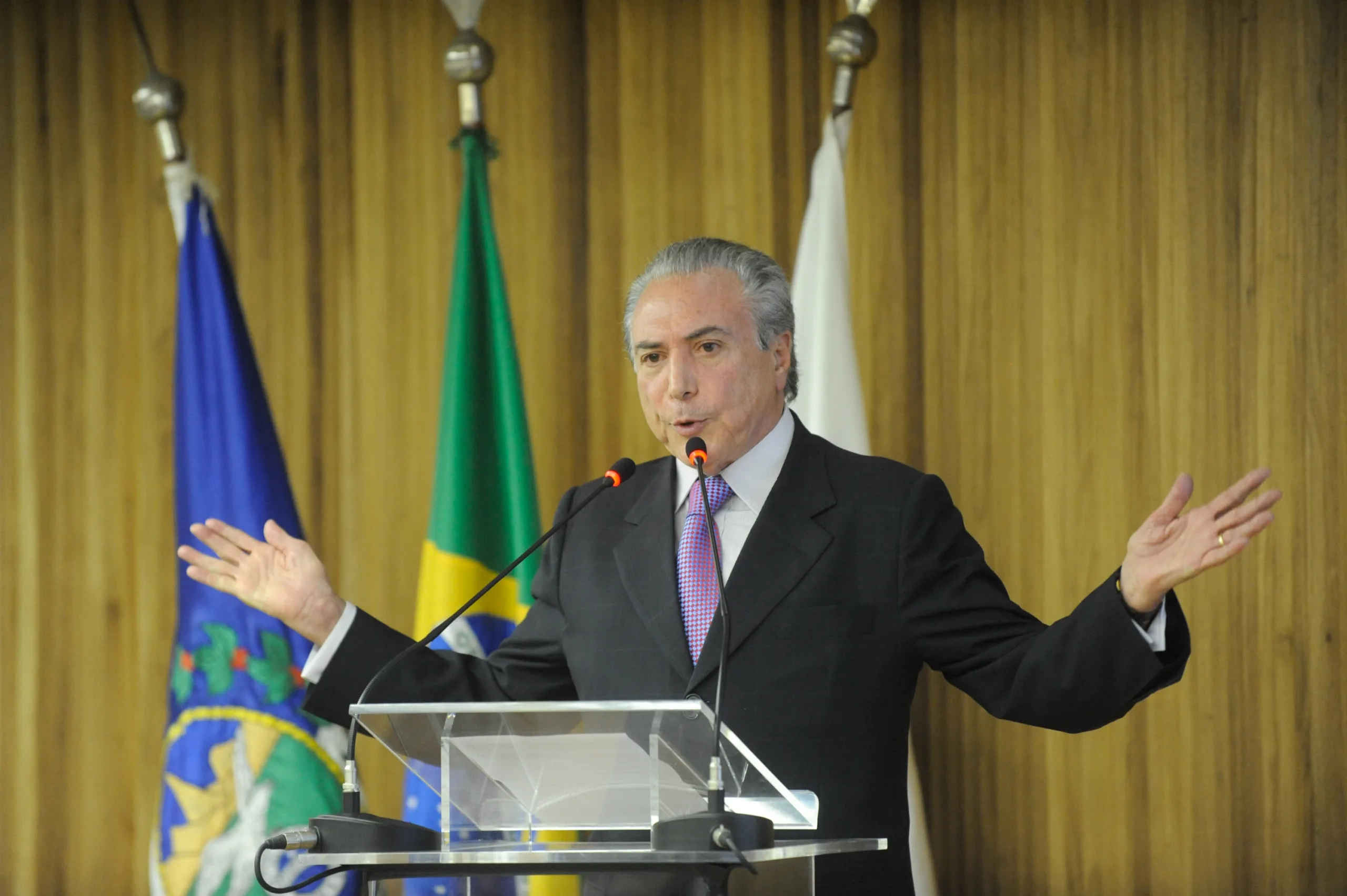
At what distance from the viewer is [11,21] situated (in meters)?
3.82

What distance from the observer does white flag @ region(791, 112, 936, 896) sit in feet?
10.7

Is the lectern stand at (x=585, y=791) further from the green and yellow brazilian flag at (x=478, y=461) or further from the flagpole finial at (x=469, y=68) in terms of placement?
the flagpole finial at (x=469, y=68)

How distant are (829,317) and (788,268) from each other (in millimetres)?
363

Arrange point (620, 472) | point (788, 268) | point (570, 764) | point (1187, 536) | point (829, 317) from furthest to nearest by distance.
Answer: point (788, 268) < point (829, 317) < point (620, 472) < point (1187, 536) < point (570, 764)

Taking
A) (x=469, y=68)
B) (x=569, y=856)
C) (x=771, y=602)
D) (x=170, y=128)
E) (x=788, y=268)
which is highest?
(x=469, y=68)

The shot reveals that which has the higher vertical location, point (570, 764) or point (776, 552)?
point (776, 552)

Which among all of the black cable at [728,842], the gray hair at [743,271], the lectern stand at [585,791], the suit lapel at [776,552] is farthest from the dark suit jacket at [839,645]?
the black cable at [728,842]

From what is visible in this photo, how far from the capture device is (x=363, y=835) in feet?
4.89

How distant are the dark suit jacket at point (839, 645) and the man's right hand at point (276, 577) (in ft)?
0.21

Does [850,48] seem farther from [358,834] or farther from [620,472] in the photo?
[358,834]

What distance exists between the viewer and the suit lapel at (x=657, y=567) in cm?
212

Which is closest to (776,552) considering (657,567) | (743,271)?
(657,567)

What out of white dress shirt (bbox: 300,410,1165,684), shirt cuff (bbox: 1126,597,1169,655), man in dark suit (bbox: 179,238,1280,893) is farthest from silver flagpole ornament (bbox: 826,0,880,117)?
shirt cuff (bbox: 1126,597,1169,655)

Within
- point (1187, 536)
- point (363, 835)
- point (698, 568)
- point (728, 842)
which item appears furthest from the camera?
point (698, 568)
